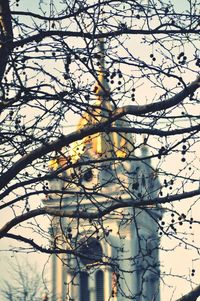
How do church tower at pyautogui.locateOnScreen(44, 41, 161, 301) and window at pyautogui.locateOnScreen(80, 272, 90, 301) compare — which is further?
window at pyautogui.locateOnScreen(80, 272, 90, 301)

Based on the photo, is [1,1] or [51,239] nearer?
[1,1]

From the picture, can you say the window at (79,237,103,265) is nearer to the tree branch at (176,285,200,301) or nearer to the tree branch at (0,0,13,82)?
the tree branch at (176,285,200,301)

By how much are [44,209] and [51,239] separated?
0.85 m

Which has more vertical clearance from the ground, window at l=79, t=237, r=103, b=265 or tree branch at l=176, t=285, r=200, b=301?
window at l=79, t=237, r=103, b=265

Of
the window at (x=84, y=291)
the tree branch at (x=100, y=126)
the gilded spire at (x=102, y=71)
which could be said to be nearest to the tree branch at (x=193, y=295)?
the tree branch at (x=100, y=126)

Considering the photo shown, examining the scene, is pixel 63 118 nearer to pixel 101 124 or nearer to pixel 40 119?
pixel 40 119

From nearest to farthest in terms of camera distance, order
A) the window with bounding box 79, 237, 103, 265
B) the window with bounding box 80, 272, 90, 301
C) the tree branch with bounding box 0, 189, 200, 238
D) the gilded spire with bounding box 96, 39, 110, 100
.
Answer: the gilded spire with bounding box 96, 39, 110, 100
the tree branch with bounding box 0, 189, 200, 238
the window with bounding box 79, 237, 103, 265
the window with bounding box 80, 272, 90, 301

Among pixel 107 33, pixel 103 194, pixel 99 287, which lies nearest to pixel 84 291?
pixel 99 287

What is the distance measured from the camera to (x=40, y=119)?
7.64 metres

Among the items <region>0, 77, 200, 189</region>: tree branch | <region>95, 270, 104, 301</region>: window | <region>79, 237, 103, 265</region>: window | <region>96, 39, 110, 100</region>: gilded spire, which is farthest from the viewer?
<region>95, 270, 104, 301</region>: window

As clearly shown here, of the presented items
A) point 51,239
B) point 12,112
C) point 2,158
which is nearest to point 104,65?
point 12,112

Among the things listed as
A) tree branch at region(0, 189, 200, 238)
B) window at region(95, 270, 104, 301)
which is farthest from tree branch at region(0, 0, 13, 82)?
window at region(95, 270, 104, 301)

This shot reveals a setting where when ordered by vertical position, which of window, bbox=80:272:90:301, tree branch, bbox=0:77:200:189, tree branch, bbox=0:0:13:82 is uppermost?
window, bbox=80:272:90:301

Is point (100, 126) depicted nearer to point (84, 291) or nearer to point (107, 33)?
point (107, 33)
